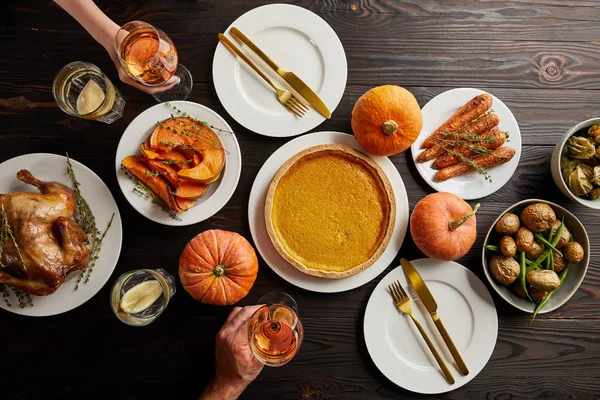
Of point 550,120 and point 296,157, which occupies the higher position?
point 550,120

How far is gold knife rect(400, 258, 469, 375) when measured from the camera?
6.63 ft

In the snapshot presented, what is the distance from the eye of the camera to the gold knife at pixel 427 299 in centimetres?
202

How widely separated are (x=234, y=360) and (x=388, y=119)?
1.22 metres

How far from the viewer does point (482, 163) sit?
6.63ft

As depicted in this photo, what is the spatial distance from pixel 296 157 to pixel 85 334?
1312 mm

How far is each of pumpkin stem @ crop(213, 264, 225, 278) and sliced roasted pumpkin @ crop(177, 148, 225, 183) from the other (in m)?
0.38

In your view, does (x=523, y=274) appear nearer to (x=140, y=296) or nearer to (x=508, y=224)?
(x=508, y=224)

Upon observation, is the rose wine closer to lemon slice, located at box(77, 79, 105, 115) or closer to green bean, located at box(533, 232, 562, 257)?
lemon slice, located at box(77, 79, 105, 115)

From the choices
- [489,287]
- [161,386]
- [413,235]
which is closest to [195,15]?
[413,235]

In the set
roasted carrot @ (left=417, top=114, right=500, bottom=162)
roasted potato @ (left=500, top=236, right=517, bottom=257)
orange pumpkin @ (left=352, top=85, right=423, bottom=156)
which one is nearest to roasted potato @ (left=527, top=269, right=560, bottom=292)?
roasted potato @ (left=500, top=236, right=517, bottom=257)

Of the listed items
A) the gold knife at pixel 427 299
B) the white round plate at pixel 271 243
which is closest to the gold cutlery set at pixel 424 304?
the gold knife at pixel 427 299

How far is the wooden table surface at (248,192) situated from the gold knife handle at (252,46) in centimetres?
11

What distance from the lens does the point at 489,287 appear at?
6.91 feet

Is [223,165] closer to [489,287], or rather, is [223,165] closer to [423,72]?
[423,72]
